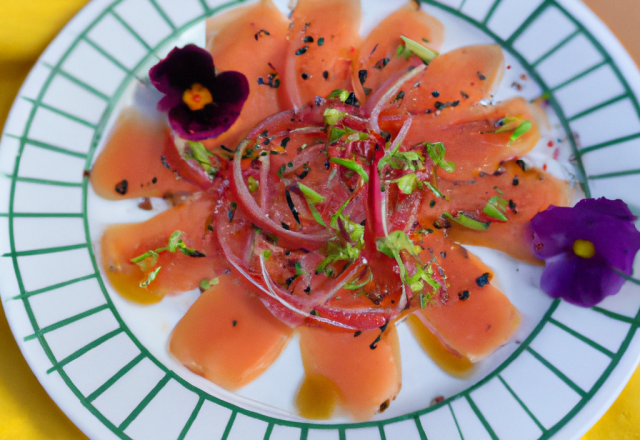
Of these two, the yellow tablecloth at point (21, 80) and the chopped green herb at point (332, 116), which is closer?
the chopped green herb at point (332, 116)

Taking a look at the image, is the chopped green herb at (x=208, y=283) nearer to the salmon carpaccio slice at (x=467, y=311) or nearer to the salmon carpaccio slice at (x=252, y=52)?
the salmon carpaccio slice at (x=252, y=52)

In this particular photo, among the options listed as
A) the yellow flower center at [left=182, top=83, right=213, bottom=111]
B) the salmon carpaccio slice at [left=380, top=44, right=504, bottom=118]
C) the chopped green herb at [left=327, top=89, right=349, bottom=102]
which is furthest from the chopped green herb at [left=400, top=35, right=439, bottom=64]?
the yellow flower center at [left=182, top=83, right=213, bottom=111]

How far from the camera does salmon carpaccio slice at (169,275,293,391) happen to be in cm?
110

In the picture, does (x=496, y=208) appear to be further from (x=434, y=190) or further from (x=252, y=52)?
(x=252, y=52)

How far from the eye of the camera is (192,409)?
1.10m

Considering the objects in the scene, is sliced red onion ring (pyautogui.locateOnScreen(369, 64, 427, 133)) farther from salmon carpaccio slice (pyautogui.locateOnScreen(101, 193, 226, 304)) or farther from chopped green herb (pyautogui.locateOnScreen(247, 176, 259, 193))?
salmon carpaccio slice (pyautogui.locateOnScreen(101, 193, 226, 304))

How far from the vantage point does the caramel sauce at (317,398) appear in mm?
1122

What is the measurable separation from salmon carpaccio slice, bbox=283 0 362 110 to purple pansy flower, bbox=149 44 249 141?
0.49ft

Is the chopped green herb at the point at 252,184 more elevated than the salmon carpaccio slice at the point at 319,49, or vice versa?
the salmon carpaccio slice at the point at 319,49

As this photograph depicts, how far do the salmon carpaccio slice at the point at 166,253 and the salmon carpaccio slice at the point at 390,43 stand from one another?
1.88 feet

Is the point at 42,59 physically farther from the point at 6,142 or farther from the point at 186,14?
the point at 186,14

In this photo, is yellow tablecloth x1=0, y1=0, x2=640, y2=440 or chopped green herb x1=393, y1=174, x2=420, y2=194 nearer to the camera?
chopped green herb x1=393, y1=174, x2=420, y2=194

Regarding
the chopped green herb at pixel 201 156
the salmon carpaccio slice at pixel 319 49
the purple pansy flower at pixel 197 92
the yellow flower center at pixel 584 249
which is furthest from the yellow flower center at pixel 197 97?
the yellow flower center at pixel 584 249

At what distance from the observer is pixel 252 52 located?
1.14 meters
